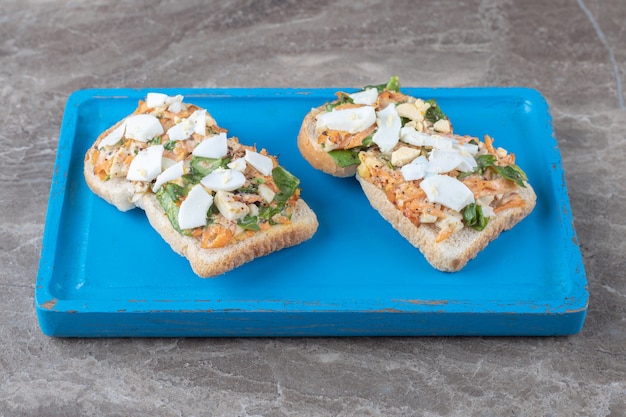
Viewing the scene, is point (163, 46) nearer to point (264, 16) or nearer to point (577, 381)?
point (264, 16)

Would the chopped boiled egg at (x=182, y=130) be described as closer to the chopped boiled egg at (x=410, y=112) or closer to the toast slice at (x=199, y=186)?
the toast slice at (x=199, y=186)

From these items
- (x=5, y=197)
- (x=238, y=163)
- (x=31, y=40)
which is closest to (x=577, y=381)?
(x=238, y=163)

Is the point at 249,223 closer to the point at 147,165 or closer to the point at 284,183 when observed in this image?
the point at 284,183

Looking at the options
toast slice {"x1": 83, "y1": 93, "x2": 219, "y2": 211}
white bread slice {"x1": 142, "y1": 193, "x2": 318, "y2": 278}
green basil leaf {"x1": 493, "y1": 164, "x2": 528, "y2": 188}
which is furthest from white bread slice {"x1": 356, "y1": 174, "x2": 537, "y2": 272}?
toast slice {"x1": 83, "y1": 93, "x2": 219, "y2": 211}

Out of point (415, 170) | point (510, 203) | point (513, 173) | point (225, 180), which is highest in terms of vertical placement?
point (225, 180)

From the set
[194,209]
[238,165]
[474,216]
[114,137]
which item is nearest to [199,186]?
[194,209]

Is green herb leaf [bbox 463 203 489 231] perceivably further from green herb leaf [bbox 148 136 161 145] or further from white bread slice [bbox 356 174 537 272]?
green herb leaf [bbox 148 136 161 145]

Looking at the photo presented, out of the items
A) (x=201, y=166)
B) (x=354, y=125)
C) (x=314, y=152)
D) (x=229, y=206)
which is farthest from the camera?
(x=314, y=152)
